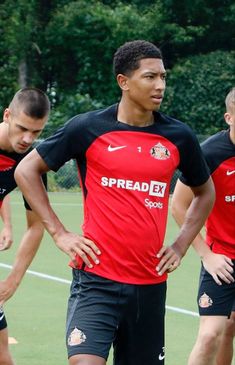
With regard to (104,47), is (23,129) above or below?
above

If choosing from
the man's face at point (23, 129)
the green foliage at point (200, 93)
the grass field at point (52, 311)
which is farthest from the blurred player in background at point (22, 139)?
the green foliage at point (200, 93)

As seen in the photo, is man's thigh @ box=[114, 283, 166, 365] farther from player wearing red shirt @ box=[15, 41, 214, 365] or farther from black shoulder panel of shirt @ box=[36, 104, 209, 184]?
black shoulder panel of shirt @ box=[36, 104, 209, 184]

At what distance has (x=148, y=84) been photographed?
5.93 m

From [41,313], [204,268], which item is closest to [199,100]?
[41,313]

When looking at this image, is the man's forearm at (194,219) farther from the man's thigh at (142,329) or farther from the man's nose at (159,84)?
the man's nose at (159,84)

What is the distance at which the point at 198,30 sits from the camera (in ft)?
117

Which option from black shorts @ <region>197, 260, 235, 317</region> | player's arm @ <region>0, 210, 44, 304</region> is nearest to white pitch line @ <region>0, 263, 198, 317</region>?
black shorts @ <region>197, 260, 235, 317</region>

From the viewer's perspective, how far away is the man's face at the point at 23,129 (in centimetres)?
680

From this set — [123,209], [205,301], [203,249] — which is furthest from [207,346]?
[123,209]

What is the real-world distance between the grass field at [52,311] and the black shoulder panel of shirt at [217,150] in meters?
2.34

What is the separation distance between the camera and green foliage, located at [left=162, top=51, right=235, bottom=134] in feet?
110

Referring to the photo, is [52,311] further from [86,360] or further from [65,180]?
[65,180]

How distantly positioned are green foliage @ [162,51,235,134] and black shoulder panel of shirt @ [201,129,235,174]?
84.3 ft

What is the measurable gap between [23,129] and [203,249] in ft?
5.05
